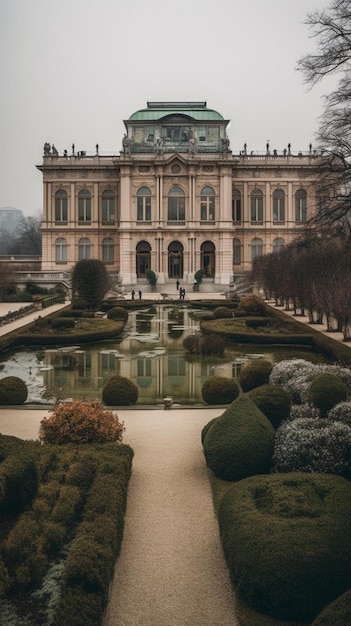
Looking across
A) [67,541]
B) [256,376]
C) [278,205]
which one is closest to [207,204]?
[278,205]

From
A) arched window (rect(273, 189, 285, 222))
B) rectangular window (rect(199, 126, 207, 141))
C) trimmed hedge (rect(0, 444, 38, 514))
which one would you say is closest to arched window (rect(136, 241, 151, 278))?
rectangular window (rect(199, 126, 207, 141))

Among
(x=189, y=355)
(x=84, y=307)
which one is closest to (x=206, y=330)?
(x=189, y=355)

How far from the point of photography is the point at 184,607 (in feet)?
22.8

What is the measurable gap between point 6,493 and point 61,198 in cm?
6260

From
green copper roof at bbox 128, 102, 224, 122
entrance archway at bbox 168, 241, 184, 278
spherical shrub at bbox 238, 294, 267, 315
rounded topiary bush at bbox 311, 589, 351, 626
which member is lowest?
rounded topiary bush at bbox 311, 589, 351, 626

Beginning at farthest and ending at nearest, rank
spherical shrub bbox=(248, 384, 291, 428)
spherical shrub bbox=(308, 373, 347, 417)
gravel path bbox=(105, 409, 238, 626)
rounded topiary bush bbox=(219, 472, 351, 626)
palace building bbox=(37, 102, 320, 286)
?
palace building bbox=(37, 102, 320, 286)
spherical shrub bbox=(308, 373, 347, 417)
spherical shrub bbox=(248, 384, 291, 428)
gravel path bbox=(105, 409, 238, 626)
rounded topiary bush bbox=(219, 472, 351, 626)

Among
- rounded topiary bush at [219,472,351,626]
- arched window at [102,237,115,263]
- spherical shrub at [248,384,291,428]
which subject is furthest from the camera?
arched window at [102,237,115,263]

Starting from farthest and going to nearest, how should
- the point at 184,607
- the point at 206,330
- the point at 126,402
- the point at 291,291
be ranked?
the point at 291,291, the point at 206,330, the point at 126,402, the point at 184,607

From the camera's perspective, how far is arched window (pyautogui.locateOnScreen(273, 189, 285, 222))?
6931 centimetres

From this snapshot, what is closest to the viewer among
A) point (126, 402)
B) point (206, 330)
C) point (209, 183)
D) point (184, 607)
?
point (184, 607)

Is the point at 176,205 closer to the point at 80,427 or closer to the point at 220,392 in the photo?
the point at 220,392

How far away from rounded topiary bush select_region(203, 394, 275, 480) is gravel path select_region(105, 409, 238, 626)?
473 millimetres

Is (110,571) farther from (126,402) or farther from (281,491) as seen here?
(126,402)

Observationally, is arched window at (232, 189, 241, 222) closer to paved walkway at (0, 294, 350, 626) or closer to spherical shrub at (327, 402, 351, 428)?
paved walkway at (0, 294, 350, 626)
